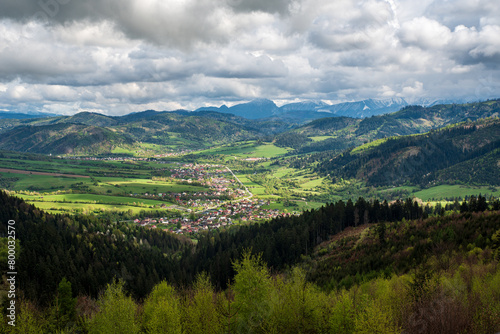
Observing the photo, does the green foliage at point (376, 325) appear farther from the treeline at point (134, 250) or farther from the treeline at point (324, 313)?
the treeline at point (134, 250)

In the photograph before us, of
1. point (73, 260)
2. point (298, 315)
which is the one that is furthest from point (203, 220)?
point (298, 315)

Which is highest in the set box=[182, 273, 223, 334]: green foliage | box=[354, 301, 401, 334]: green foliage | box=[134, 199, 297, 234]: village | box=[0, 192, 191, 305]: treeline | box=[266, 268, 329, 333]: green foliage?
box=[354, 301, 401, 334]: green foliage

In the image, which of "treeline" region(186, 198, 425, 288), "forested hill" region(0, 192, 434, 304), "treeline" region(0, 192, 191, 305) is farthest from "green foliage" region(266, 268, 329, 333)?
"treeline" region(0, 192, 191, 305)

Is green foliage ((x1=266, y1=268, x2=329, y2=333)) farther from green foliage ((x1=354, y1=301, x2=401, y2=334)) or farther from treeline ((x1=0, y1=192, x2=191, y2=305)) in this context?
treeline ((x1=0, y1=192, x2=191, y2=305))

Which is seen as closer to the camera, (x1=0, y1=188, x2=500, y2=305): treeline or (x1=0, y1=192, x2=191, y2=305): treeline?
(x1=0, y1=192, x2=191, y2=305): treeline

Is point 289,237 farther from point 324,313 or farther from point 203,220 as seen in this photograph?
point 203,220


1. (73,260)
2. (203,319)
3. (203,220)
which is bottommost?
(203,220)

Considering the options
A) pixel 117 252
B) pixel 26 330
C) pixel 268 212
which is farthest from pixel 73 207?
pixel 26 330

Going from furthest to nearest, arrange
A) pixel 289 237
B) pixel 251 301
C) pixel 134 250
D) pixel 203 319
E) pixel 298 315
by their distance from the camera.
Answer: pixel 134 250, pixel 289 237, pixel 203 319, pixel 251 301, pixel 298 315

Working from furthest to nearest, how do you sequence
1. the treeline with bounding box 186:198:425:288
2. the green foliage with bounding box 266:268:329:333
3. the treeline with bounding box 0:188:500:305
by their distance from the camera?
the treeline with bounding box 186:198:425:288, the treeline with bounding box 0:188:500:305, the green foliage with bounding box 266:268:329:333

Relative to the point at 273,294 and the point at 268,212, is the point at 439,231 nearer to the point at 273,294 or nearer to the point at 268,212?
the point at 273,294

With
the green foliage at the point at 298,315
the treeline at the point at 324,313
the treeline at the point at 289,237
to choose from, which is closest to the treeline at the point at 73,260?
the treeline at the point at 289,237
